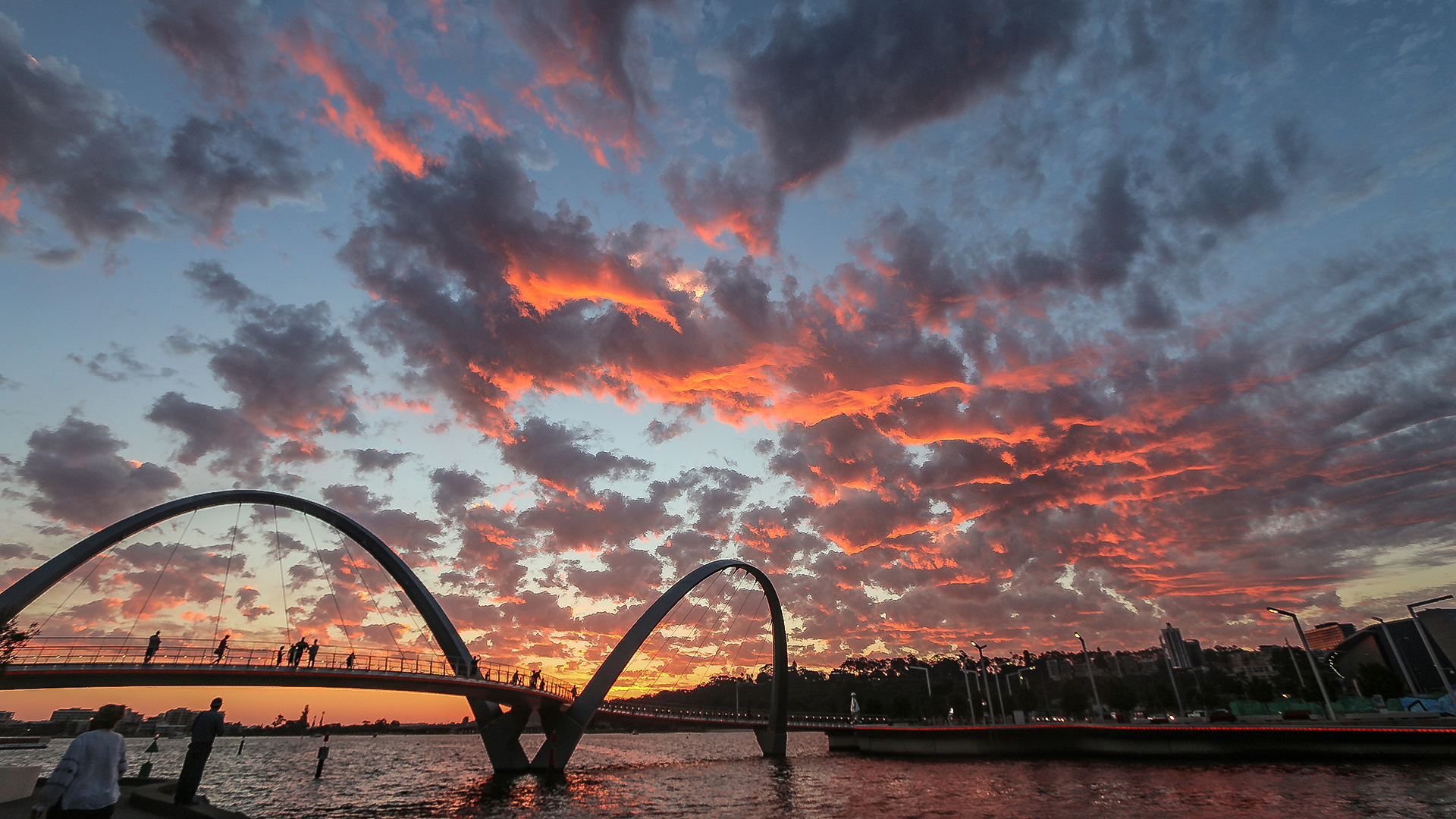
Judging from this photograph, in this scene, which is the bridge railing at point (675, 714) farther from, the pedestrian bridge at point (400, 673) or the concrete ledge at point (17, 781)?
the concrete ledge at point (17, 781)

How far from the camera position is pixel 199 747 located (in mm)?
16234

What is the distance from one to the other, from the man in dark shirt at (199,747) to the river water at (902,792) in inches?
510

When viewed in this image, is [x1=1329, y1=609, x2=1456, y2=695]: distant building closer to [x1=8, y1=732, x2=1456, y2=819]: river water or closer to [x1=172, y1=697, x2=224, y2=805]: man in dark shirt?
[x1=8, y1=732, x2=1456, y2=819]: river water

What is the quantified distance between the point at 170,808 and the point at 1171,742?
198 feet

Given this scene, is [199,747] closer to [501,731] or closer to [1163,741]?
[501,731]

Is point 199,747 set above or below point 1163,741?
above

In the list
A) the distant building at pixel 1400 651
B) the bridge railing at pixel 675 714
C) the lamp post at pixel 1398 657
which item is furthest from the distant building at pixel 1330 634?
the bridge railing at pixel 675 714

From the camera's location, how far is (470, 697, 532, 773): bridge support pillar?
1677 inches

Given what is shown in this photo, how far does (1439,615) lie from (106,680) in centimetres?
14005

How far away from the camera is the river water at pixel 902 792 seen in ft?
83.6

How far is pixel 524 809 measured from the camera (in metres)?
28.1

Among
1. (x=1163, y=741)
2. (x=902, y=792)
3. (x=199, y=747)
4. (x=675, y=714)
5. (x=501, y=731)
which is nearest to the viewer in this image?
(x=199, y=747)

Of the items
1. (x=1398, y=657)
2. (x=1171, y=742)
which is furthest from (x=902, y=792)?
(x=1398, y=657)

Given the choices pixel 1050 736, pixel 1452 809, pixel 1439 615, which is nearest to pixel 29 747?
pixel 1050 736
